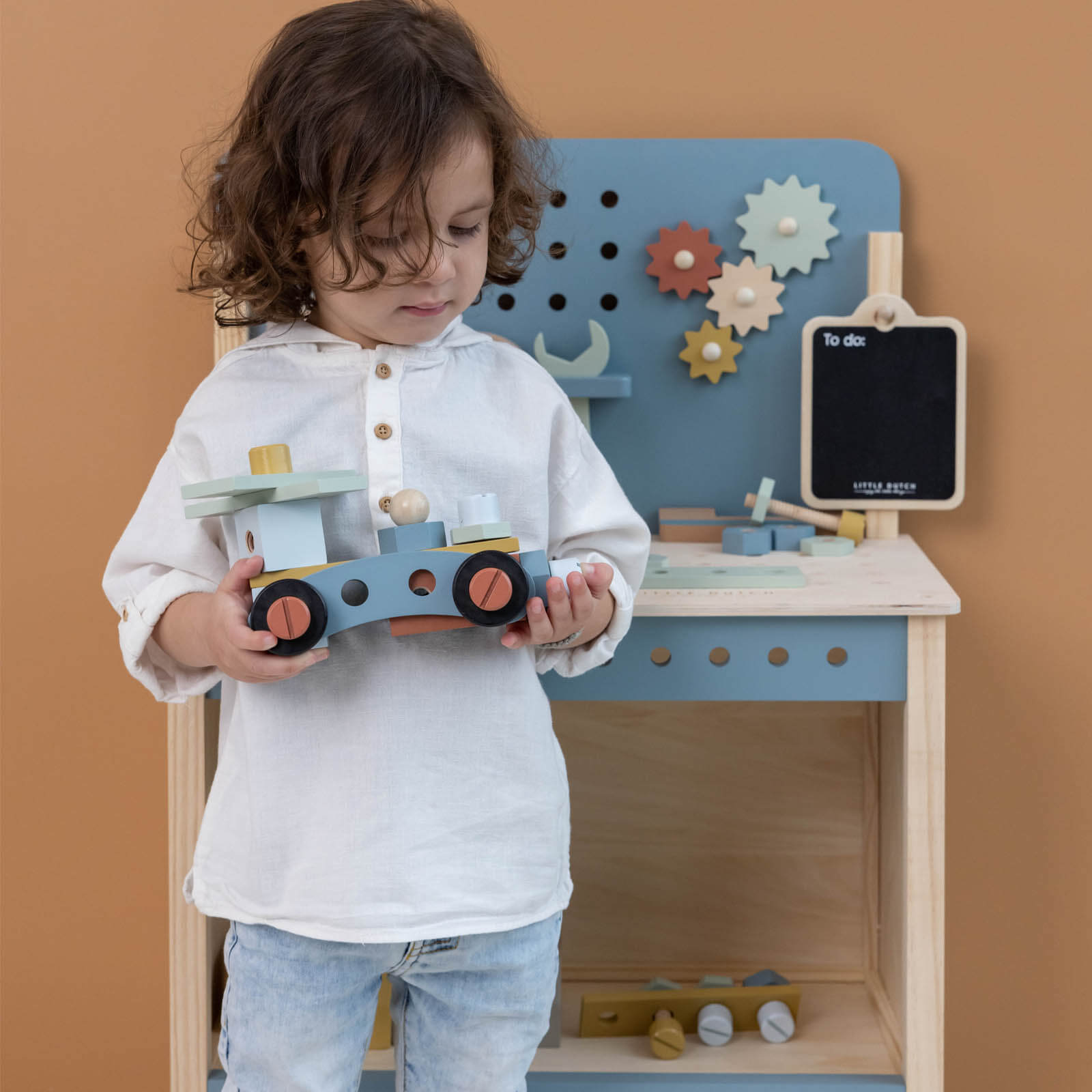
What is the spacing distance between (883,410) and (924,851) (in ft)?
1.60

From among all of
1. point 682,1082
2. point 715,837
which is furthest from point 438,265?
point 715,837

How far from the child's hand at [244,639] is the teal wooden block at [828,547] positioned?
614 mm

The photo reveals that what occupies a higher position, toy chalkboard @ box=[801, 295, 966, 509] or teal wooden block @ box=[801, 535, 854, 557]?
toy chalkboard @ box=[801, 295, 966, 509]

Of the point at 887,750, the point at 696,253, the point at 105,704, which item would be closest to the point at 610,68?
the point at 696,253

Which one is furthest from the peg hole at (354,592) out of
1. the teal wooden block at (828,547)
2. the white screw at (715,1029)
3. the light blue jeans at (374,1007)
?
the white screw at (715,1029)

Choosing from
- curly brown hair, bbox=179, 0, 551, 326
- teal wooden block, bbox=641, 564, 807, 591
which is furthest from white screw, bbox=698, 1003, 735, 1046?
curly brown hair, bbox=179, 0, 551, 326

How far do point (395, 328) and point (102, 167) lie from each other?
→ 2.36 ft

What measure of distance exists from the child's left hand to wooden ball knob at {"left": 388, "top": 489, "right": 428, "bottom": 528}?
0.29ft

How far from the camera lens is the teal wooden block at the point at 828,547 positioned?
46.7 inches

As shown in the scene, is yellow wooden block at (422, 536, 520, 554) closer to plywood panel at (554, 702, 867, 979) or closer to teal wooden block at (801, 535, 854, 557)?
teal wooden block at (801, 535, 854, 557)

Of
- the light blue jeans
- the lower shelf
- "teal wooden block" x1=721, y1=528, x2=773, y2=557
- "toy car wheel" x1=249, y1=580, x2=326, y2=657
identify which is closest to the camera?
"toy car wheel" x1=249, y1=580, x2=326, y2=657

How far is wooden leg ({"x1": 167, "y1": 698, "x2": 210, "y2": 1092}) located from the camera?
1.03m

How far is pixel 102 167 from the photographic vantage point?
52.2 inches

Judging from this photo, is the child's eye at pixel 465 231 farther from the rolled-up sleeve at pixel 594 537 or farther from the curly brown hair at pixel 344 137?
the rolled-up sleeve at pixel 594 537
